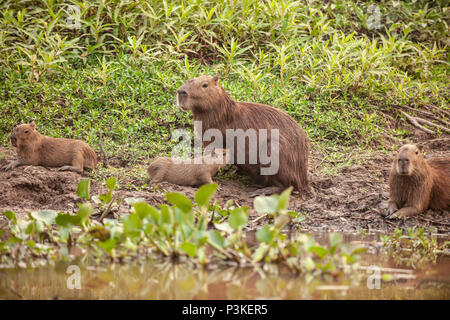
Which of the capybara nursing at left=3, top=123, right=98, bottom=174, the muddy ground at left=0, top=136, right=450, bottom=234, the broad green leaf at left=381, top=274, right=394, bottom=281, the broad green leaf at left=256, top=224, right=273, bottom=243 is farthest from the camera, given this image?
the capybara nursing at left=3, top=123, right=98, bottom=174

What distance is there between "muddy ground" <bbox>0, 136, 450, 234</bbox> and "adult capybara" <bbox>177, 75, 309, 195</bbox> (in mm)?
212

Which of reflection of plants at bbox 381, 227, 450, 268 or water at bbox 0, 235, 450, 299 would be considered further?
reflection of plants at bbox 381, 227, 450, 268

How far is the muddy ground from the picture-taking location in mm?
5117

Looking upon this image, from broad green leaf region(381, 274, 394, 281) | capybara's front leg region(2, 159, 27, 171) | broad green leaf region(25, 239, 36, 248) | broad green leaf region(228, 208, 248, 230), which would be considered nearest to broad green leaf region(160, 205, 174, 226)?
broad green leaf region(228, 208, 248, 230)

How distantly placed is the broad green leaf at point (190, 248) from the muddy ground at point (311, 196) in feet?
4.93

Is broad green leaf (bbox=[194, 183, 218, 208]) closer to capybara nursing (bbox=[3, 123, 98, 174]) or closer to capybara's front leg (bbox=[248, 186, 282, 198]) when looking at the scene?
capybara's front leg (bbox=[248, 186, 282, 198])

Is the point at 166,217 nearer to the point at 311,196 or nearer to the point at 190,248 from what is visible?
the point at 190,248

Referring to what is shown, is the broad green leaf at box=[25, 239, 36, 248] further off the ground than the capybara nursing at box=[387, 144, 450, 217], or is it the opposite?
the capybara nursing at box=[387, 144, 450, 217]

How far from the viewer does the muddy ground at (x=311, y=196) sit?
5.12 meters

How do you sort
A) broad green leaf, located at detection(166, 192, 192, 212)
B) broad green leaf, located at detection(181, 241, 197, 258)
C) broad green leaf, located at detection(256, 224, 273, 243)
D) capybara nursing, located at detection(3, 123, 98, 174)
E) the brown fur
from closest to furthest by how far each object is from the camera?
broad green leaf, located at detection(181, 241, 197, 258) < broad green leaf, located at detection(256, 224, 273, 243) < broad green leaf, located at detection(166, 192, 192, 212) < the brown fur < capybara nursing, located at detection(3, 123, 98, 174)

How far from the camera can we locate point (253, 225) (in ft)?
16.2

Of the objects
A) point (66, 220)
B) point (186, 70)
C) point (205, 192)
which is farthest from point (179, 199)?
point (186, 70)

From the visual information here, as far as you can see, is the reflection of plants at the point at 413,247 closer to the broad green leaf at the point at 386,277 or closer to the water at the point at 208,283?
the water at the point at 208,283

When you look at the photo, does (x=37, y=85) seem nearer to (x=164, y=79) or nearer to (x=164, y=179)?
(x=164, y=79)
